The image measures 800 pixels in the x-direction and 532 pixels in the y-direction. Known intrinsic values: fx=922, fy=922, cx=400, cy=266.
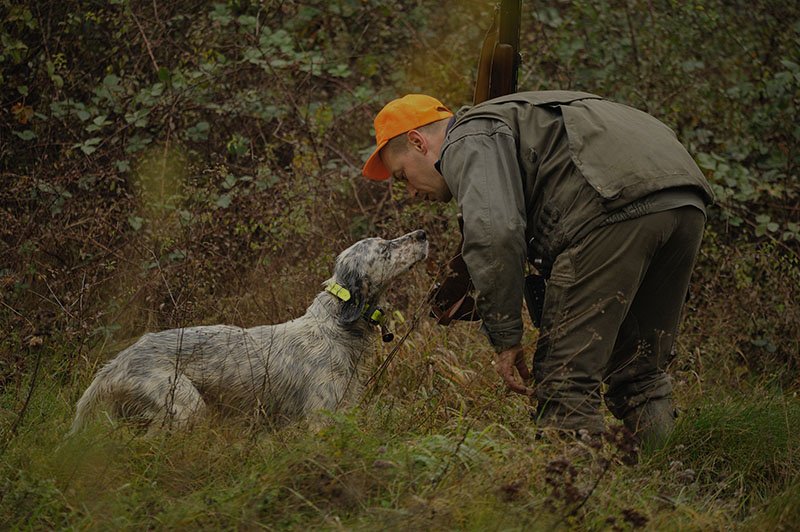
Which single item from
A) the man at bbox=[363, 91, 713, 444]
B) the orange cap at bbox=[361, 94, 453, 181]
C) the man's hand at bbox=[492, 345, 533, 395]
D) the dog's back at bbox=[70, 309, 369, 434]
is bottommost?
the dog's back at bbox=[70, 309, 369, 434]

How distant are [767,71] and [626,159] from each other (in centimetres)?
430

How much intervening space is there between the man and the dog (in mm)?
1152

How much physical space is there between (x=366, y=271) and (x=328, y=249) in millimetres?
1641

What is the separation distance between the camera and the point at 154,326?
19.2 ft

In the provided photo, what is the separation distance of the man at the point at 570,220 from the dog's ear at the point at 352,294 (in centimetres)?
116

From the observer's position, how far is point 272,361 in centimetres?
484

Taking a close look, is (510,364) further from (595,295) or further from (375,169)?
(375,169)

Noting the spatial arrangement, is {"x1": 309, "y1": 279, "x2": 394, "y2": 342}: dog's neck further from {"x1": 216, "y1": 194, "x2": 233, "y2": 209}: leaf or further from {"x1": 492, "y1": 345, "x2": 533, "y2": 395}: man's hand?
{"x1": 216, "y1": 194, "x2": 233, "y2": 209}: leaf

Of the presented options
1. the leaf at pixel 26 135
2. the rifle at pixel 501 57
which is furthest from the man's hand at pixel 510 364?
the leaf at pixel 26 135

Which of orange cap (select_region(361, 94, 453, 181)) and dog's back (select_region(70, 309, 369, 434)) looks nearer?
orange cap (select_region(361, 94, 453, 181))

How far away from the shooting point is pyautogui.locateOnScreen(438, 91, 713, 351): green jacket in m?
3.69

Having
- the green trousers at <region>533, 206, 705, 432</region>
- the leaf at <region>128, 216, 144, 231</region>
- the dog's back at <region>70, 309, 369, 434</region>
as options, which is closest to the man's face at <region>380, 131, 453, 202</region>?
the green trousers at <region>533, 206, 705, 432</region>

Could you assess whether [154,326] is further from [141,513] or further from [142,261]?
[141,513]

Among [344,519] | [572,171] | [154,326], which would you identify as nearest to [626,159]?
[572,171]
